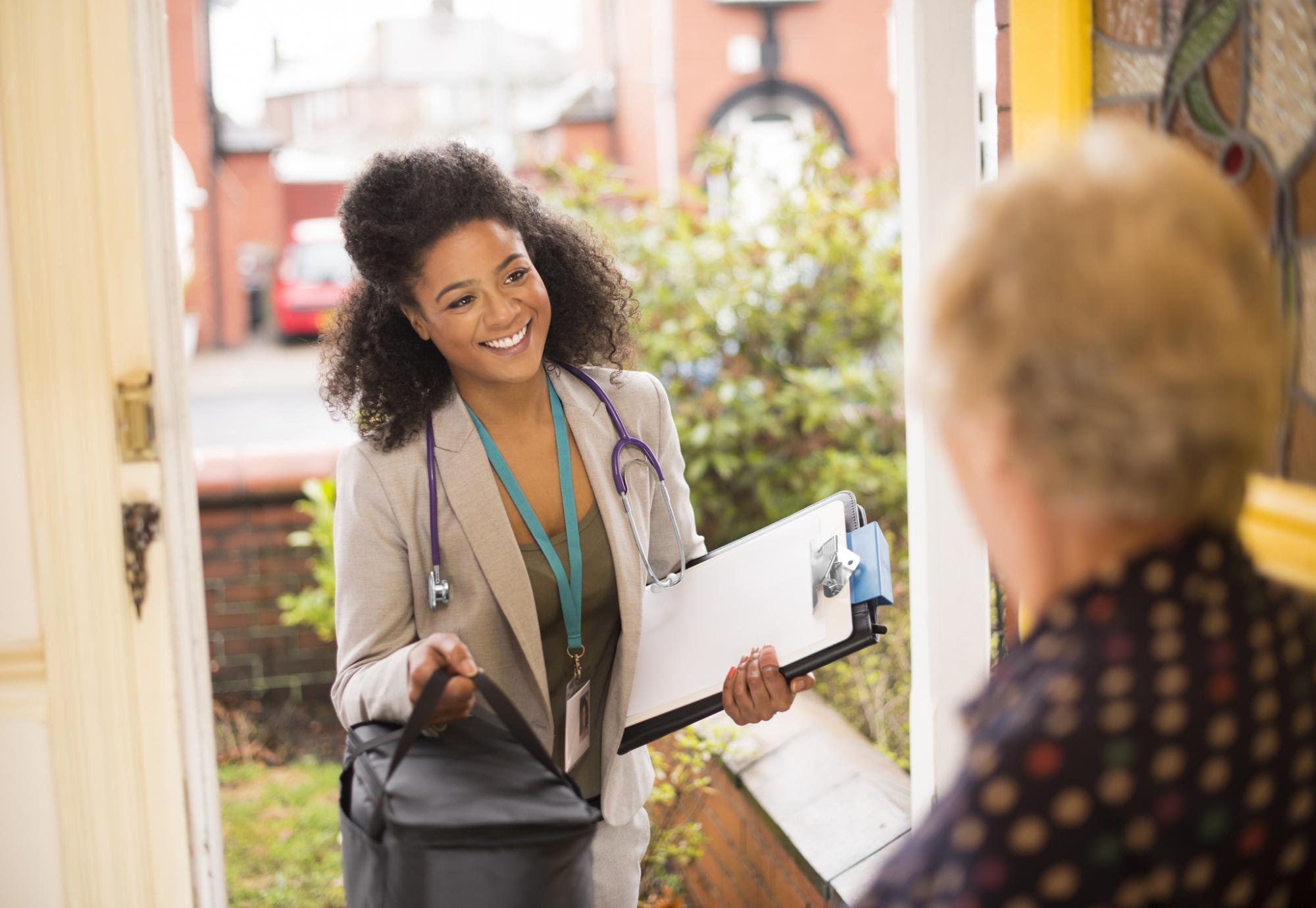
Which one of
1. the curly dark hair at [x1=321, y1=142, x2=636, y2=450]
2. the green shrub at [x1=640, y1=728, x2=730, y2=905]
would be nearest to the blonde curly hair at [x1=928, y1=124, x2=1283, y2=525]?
the curly dark hair at [x1=321, y1=142, x2=636, y2=450]

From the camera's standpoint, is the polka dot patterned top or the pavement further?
the pavement

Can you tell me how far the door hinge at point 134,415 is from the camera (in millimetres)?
1957

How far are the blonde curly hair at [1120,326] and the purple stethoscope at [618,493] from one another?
3.43 feet

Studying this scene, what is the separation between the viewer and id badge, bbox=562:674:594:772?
175 cm

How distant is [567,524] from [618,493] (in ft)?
0.38

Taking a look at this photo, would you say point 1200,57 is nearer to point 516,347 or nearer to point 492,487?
point 516,347

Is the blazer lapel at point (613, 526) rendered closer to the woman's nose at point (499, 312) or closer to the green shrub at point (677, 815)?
the woman's nose at point (499, 312)

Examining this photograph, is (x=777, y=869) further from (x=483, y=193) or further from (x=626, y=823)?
(x=483, y=193)

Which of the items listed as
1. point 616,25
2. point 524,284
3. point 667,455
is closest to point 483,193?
point 524,284

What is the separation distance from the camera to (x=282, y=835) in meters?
3.87

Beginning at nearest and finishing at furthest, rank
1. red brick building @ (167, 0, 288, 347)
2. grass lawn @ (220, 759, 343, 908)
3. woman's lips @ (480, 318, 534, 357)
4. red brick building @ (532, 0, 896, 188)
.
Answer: woman's lips @ (480, 318, 534, 357) → grass lawn @ (220, 759, 343, 908) → red brick building @ (167, 0, 288, 347) → red brick building @ (532, 0, 896, 188)

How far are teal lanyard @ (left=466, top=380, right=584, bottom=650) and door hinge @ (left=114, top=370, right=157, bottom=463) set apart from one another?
1.99ft

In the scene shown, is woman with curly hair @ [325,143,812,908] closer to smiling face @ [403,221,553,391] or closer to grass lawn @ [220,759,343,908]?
smiling face @ [403,221,553,391]

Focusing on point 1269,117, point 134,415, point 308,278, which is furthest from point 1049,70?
point 308,278
